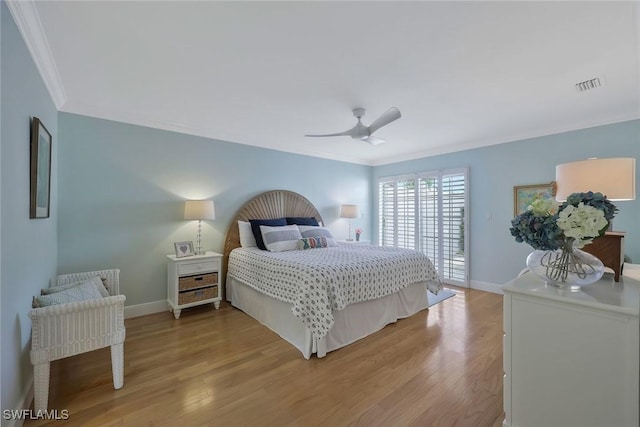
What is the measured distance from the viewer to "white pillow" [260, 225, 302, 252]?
369 centimetres

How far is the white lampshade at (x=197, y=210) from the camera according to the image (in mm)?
3414

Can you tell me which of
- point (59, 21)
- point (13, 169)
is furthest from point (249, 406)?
point (59, 21)

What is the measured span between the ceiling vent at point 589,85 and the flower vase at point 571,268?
6.65 feet

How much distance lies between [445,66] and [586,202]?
4.80 ft

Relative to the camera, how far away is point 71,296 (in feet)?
6.46

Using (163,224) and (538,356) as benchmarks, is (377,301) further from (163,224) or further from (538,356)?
(163,224)

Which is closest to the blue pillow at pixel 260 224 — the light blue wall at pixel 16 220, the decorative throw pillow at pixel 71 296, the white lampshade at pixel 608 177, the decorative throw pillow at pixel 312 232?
the decorative throw pillow at pixel 312 232

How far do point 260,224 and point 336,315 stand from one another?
1.95 m

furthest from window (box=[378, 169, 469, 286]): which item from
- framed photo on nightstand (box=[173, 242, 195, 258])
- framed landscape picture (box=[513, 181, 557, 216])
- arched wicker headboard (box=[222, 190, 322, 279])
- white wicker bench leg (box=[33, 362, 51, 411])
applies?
white wicker bench leg (box=[33, 362, 51, 411])

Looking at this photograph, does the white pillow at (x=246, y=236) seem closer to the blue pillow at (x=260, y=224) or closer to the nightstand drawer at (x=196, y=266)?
the blue pillow at (x=260, y=224)

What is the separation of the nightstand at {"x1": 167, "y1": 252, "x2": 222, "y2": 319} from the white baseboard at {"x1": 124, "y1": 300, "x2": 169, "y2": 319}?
0.09 m

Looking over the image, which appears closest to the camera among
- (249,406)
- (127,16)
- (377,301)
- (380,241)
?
(127,16)

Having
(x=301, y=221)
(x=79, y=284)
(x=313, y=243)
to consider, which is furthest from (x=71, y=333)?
(x=301, y=221)

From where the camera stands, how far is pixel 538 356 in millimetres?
1351
